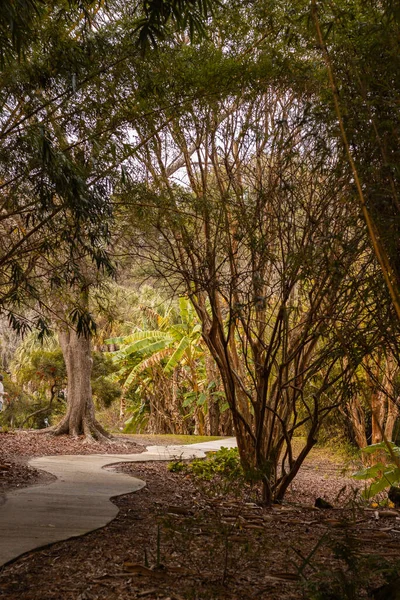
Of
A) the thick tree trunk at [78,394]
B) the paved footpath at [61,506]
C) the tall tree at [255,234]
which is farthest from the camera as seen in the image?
the thick tree trunk at [78,394]

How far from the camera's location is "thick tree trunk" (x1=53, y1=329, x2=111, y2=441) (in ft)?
43.1

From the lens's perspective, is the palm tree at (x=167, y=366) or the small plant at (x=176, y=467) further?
the palm tree at (x=167, y=366)

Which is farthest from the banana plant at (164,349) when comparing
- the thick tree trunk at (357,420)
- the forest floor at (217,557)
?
the forest floor at (217,557)

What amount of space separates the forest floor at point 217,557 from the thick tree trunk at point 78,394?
21.6ft

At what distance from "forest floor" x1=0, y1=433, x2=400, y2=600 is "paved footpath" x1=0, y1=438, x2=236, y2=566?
0.14 m

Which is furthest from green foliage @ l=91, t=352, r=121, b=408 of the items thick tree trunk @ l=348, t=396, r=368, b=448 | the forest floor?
the forest floor

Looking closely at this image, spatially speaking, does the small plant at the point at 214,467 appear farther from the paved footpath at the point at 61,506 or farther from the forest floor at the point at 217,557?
the forest floor at the point at 217,557

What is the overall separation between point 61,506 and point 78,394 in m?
7.82

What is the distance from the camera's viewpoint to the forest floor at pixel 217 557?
301cm

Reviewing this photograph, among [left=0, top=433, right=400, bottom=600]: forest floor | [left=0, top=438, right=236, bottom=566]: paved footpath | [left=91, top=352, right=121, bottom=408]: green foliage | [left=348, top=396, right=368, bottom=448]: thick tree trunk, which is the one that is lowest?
[left=0, top=433, right=400, bottom=600]: forest floor

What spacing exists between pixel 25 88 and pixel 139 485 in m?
4.50

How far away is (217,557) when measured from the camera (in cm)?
378

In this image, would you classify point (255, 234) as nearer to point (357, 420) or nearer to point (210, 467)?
point (210, 467)

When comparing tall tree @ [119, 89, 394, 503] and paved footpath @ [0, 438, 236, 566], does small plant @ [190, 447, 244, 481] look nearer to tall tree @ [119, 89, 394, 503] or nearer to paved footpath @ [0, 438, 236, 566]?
paved footpath @ [0, 438, 236, 566]
